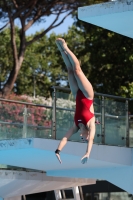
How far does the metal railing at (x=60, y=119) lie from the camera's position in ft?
47.4

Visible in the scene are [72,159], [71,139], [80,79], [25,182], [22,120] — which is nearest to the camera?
[80,79]

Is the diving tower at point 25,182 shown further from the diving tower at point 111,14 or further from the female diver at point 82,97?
the female diver at point 82,97

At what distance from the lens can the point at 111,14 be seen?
39.9 ft

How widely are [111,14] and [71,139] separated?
11.1 ft

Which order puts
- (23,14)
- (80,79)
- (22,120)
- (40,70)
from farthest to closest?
(40,70)
(23,14)
(22,120)
(80,79)

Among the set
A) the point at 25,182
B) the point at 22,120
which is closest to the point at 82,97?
the point at 22,120

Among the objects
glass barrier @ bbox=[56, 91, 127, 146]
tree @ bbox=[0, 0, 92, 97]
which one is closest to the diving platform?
glass barrier @ bbox=[56, 91, 127, 146]

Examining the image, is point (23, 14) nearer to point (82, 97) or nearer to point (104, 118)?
point (104, 118)

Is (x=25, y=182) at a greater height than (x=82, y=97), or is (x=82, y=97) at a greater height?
(x=82, y=97)

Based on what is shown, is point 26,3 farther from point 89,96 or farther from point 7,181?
point 89,96

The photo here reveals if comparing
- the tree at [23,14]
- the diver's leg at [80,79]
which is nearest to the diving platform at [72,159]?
the diver's leg at [80,79]

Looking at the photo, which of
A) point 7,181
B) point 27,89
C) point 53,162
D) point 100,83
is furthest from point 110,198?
point 27,89

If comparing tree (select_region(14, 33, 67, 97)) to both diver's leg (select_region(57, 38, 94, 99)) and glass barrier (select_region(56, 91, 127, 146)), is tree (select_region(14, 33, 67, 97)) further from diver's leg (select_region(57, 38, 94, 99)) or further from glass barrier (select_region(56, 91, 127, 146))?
diver's leg (select_region(57, 38, 94, 99))

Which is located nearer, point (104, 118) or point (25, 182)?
point (104, 118)
